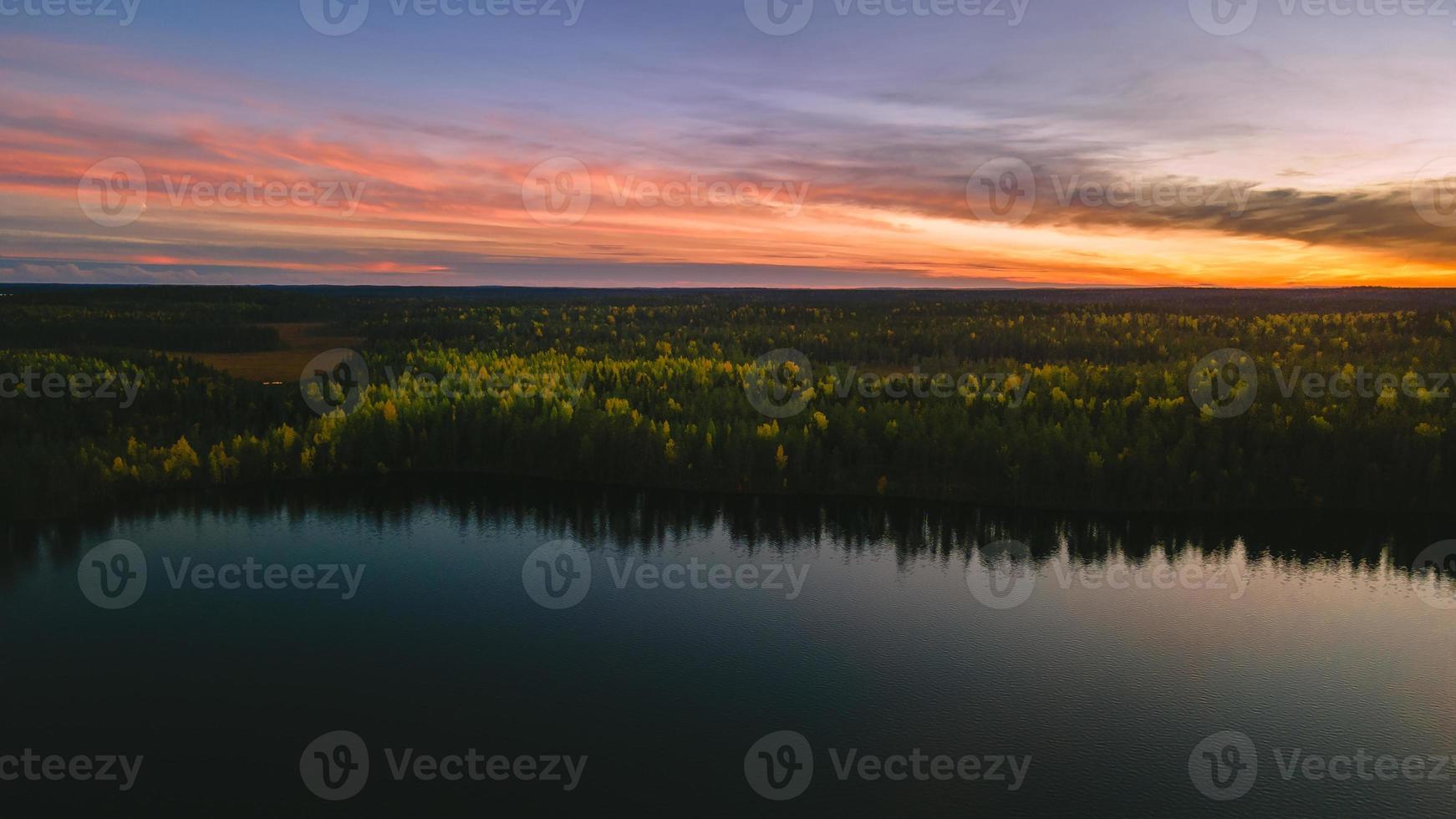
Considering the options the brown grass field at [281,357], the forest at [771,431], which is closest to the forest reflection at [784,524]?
the forest at [771,431]

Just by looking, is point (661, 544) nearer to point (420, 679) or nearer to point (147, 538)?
point (420, 679)

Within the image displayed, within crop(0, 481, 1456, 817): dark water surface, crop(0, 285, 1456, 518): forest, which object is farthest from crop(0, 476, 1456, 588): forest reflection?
crop(0, 285, 1456, 518): forest

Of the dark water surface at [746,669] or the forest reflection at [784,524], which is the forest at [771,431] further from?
the dark water surface at [746,669]

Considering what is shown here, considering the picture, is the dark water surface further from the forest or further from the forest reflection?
the forest

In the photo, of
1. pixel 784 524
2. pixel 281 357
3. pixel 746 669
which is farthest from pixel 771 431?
pixel 281 357

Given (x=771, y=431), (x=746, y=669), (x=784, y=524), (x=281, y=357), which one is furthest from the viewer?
(x=281, y=357)

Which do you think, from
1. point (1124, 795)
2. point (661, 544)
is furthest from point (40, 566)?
point (1124, 795)

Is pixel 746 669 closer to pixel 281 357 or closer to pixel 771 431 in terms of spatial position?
pixel 771 431
